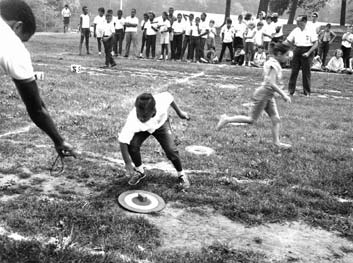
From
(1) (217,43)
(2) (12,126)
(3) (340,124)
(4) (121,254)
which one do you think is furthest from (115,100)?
(1) (217,43)

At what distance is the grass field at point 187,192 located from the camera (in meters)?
3.78

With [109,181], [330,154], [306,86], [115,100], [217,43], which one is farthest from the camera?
[217,43]

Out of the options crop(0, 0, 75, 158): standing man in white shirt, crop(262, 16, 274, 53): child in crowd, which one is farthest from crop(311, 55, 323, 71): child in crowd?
crop(0, 0, 75, 158): standing man in white shirt

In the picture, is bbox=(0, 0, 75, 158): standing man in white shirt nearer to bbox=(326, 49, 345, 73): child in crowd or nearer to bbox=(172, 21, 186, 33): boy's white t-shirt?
bbox=(172, 21, 186, 33): boy's white t-shirt

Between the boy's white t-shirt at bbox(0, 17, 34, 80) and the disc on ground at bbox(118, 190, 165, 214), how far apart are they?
1908mm

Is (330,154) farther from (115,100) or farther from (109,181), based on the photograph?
(115,100)

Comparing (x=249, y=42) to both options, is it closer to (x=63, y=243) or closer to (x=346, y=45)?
(x=346, y=45)

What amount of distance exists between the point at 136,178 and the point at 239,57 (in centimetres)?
1486

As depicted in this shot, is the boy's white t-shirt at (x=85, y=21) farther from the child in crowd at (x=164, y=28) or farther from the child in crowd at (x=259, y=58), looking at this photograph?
the child in crowd at (x=259, y=58)

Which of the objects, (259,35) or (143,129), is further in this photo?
(259,35)

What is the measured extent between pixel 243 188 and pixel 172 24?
579 inches

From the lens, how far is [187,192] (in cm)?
498

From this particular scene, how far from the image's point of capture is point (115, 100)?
32.0ft

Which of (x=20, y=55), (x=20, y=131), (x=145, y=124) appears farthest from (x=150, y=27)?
(x=20, y=55)
